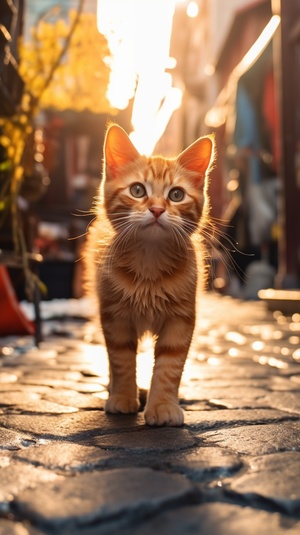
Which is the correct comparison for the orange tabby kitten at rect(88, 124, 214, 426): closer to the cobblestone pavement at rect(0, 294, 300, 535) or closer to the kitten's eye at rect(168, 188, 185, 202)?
the kitten's eye at rect(168, 188, 185, 202)

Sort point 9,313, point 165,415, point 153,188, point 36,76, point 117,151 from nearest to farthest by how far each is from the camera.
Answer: point 165,415
point 153,188
point 117,151
point 36,76
point 9,313

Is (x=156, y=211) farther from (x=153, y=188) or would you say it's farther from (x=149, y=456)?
(x=149, y=456)

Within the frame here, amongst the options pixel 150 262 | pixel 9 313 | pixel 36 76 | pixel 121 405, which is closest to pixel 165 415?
pixel 121 405

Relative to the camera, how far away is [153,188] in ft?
7.92

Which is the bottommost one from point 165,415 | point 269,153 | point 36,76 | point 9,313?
point 9,313

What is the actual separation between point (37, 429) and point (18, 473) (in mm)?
559

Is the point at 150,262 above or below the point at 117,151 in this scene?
below

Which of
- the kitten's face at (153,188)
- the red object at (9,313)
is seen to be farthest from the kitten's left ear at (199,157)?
the red object at (9,313)

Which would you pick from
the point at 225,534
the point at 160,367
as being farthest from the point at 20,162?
the point at 225,534

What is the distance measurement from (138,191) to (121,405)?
868 millimetres

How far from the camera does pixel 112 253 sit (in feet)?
8.16

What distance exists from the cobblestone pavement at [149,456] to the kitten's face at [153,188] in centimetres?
76

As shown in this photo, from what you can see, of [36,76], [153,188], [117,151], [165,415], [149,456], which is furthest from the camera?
[36,76]

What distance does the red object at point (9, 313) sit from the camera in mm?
4840
